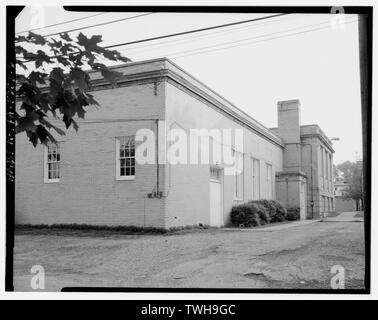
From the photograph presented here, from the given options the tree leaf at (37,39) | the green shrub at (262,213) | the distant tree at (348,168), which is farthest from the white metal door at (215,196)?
the tree leaf at (37,39)

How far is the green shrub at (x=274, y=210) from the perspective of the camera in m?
13.2

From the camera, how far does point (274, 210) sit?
13.6 m

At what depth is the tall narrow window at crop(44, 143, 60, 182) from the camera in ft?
32.2

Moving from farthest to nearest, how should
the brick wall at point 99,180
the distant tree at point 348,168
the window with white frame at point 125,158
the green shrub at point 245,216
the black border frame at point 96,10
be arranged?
the green shrub at point 245,216 → the window with white frame at point 125,158 → the brick wall at point 99,180 → the distant tree at point 348,168 → the black border frame at point 96,10

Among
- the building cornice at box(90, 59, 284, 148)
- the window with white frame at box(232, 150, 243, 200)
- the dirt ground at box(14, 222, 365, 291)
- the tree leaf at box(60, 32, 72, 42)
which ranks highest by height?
the building cornice at box(90, 59, 284, 148)

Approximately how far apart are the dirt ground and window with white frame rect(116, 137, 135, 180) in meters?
1.66

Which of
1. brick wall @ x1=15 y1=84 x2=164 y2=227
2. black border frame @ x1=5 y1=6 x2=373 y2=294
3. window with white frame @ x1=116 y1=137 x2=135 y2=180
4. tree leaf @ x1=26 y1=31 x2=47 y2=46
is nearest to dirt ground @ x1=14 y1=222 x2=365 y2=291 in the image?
black border frame @ x1=5 y1=6 x2=373 y2=294

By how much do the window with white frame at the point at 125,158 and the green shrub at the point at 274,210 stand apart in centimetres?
512

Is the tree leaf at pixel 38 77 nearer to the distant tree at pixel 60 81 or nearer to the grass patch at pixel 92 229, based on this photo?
the distant tree at pixel 60 81

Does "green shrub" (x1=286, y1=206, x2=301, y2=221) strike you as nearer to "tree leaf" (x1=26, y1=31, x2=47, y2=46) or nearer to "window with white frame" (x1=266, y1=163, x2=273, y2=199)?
"window with white frame" (x1=266, y1=163, x2=273, y2=199)

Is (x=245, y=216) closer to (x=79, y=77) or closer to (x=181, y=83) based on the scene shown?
(x=181, y=83)

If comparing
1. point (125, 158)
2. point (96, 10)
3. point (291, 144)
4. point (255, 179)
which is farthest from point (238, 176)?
point (96, 10)

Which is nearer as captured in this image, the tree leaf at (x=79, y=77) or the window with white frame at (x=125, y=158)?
the tree leaf at (x=79, y=77)
